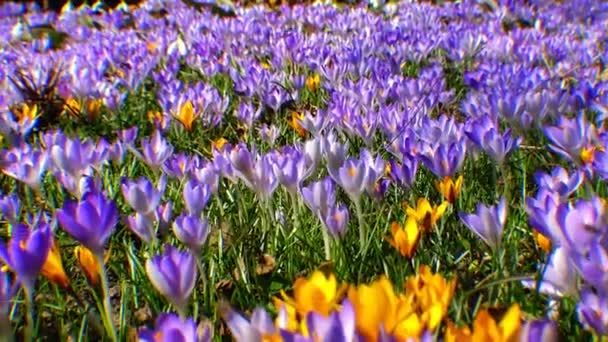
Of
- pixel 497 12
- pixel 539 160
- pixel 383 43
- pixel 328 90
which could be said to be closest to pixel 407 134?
pixel 539 160

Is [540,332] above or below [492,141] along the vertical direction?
above

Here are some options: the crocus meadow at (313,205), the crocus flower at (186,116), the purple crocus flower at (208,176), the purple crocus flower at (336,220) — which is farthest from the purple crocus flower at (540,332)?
the crocus flower at (186,116)

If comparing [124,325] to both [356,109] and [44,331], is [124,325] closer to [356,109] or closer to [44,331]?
[44,331]

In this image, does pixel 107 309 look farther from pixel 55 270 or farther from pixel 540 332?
pixel 540 332

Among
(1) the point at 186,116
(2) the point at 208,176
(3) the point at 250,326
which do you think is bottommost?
(1) the point at 186,116

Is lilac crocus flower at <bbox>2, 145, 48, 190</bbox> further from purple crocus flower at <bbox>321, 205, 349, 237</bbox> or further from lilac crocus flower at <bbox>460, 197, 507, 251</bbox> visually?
lilac crocus flower at <bbox>460, 197, 507, 251</bbox>

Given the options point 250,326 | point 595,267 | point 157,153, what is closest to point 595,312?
point 595,267

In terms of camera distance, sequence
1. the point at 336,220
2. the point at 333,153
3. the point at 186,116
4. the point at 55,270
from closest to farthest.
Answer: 1. the point at 55,270
2. the point at 336,220
3. the point at 333,153
4. the point at 186,116

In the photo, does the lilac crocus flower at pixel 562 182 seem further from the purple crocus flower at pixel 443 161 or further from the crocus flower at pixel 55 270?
the crocus flower at pixel 55 270
